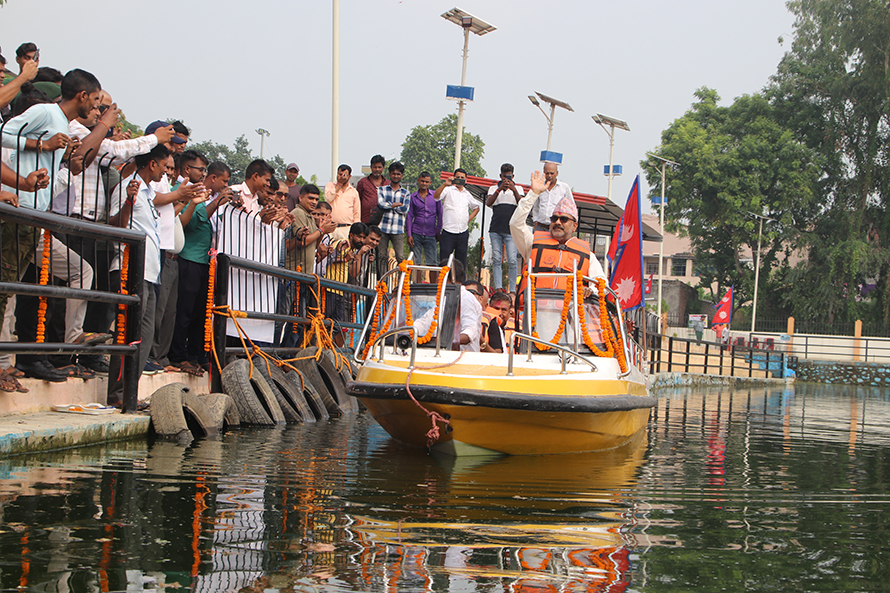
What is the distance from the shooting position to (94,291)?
6.52m

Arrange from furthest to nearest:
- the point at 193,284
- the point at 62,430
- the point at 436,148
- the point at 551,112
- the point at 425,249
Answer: the point at 436,148 → the point at 551,112 → the point at 425,249 → the point at 193,284 → the point at 62,430

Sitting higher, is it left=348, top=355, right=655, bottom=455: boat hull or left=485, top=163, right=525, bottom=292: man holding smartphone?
left=485, top=163, right=525, bottom=292: man holding smartphone

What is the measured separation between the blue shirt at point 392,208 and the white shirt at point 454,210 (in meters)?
0.96

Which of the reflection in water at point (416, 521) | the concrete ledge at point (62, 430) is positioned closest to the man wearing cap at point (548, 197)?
the reflection in water at point (416, 521)

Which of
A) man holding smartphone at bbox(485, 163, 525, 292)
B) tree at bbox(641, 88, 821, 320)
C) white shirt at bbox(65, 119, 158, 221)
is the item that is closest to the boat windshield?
white shirt at bbox(65, 119, 158, 221)

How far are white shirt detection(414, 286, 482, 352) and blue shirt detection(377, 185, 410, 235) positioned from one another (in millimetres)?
5484

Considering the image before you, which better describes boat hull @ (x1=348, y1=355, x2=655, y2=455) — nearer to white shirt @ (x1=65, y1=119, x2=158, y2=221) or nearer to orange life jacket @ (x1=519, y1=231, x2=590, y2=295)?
orange life jacket @ (x1=519, y1=231, x2=590, y2=295)

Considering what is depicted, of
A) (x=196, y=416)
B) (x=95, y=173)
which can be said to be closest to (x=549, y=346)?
(x=196, y=416)

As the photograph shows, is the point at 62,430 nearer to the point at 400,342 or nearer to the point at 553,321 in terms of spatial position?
the point at 400,342

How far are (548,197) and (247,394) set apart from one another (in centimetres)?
500

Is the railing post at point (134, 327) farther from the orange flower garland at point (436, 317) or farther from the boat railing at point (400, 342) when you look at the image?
the orange flower garland at point (436, 317)

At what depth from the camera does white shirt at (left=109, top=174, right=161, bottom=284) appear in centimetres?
753

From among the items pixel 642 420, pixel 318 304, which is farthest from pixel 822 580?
pixel 318 304

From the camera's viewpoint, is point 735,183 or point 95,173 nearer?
point 95,173
